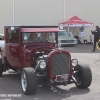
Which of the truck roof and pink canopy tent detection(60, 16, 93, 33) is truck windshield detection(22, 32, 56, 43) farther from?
pink canopy tent detection(60, 16, 93, 33)

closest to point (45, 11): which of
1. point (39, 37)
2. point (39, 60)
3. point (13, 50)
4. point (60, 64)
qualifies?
point (13, 50)

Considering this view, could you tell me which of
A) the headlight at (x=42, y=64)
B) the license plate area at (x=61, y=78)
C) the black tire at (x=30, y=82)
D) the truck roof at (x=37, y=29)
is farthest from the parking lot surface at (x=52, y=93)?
the truck roof at (x=37, y=29)

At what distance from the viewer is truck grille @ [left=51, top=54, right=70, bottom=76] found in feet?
22.9

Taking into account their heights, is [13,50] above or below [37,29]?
below

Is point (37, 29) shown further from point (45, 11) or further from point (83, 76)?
point (45, 11)

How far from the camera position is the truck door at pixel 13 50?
8.31 meters

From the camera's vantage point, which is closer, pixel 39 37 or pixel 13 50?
pixel 39 37

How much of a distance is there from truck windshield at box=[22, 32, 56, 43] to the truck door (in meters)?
0.35

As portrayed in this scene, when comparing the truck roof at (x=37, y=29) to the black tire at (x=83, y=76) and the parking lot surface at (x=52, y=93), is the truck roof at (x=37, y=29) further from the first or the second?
the parking lot surface at (x=52, y=93)

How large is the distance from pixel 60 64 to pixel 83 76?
0.77 metres

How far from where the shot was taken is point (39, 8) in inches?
1077

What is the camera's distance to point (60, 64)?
704cm

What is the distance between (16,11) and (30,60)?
65.5 ft

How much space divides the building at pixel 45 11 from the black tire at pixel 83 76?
65.5 ft
